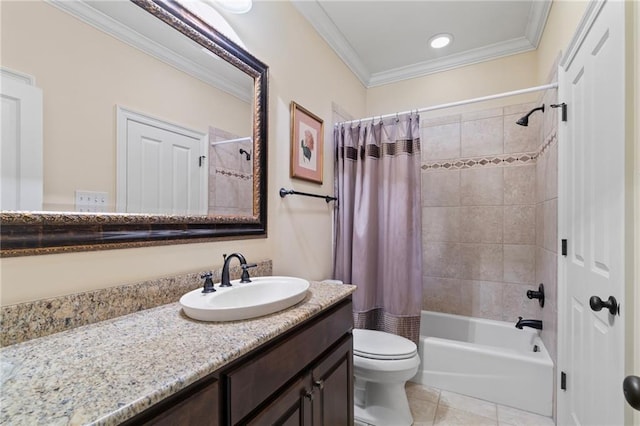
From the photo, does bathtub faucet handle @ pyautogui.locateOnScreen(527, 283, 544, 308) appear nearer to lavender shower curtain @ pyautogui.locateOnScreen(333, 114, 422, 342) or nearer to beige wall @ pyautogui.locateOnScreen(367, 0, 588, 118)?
lavender shower curtain @ pyautogui.locateOnScreen(333, 114, 422, 342)

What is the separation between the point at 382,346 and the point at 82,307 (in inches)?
56.9

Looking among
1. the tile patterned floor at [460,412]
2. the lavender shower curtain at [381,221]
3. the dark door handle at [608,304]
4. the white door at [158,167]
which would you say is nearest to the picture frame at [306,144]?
the lavender shower curtain at [381,221]

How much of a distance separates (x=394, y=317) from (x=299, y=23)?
6.68 feet

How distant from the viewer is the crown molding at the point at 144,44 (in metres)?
0.88

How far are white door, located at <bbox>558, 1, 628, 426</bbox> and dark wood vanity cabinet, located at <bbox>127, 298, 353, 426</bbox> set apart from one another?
36.3 inches

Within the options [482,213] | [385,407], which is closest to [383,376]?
[385,407]

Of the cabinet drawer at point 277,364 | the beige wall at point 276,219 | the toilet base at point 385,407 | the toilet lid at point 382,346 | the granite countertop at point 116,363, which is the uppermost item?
the beige wall at point 276,219

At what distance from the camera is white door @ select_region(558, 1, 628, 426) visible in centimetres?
95

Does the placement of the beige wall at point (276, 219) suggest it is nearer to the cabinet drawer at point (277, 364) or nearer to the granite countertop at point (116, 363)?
the granite countertop at point (116, 363)

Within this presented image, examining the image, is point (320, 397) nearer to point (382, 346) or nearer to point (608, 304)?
point (382, 346)

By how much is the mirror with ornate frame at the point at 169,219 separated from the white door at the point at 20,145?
0.03 meters

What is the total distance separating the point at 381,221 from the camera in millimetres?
2098

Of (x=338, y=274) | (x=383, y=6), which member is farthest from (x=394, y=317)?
(x=383, y=6)

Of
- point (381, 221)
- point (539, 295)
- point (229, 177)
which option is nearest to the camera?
point (229, 177)
